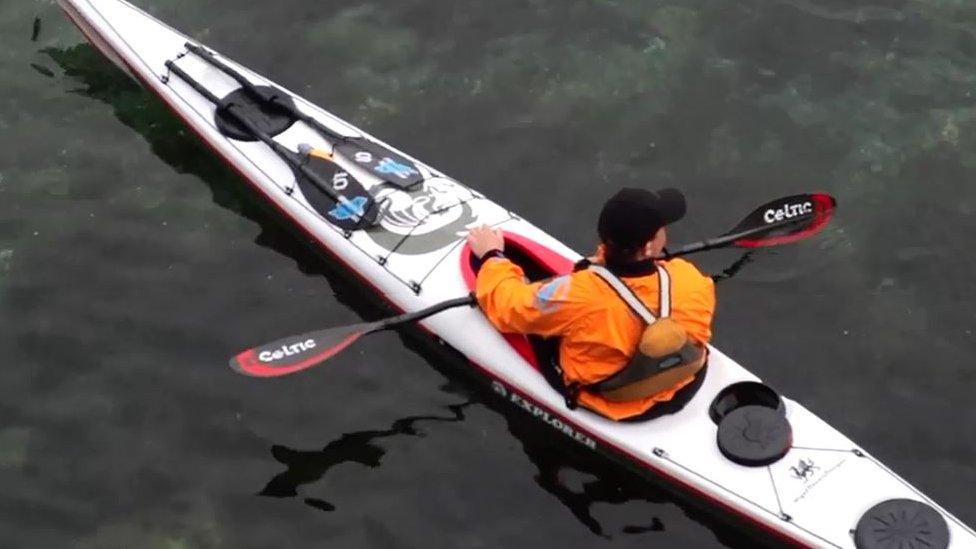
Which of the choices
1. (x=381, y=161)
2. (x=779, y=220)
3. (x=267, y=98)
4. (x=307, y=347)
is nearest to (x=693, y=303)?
(x=779, y=220)

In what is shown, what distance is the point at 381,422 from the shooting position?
7.38 metres

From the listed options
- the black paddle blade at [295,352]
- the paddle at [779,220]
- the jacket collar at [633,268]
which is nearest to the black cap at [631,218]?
the jacket collar at [633,268]

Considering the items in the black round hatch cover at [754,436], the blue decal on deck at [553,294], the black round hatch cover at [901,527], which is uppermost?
the blue decal on deck at [553,294]

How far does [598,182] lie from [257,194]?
256cm

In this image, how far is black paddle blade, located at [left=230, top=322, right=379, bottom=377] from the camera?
6922 mm

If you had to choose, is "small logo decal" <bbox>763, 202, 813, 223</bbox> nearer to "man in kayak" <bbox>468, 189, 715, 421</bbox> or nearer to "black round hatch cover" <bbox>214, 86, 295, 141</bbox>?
"man in kayak" <bbox>468, 189, 715, 421</bbox>

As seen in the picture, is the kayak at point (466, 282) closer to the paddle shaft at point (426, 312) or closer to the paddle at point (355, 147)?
the paddle at point (355, 147)

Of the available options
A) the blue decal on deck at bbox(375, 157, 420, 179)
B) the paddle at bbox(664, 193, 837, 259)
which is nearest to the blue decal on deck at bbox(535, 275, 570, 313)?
the paddle at bbox(664, 193, 837, 259)

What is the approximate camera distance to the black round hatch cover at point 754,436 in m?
6.46

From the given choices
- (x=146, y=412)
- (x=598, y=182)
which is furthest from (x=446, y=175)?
(x=146, y=412)

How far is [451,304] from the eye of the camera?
23.0 feet

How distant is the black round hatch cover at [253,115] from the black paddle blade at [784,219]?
3.39 m

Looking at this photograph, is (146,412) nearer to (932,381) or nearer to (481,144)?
(481,144)

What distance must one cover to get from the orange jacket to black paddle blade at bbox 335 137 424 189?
1643 mm
